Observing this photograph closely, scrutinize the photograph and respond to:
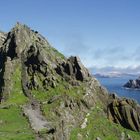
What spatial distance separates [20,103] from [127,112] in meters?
46.4

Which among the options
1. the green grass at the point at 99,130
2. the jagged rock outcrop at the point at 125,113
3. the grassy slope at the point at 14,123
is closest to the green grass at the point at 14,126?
the grassy slope at the point at 14,123

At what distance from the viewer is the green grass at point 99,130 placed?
171 m

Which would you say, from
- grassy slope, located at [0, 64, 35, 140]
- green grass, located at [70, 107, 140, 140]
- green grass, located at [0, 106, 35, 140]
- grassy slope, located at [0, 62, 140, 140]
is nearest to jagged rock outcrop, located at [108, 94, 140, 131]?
green grass, located at [70, 107, 140, 140]

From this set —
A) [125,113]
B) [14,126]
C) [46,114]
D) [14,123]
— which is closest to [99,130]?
[125,113]

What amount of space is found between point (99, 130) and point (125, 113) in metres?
18.9

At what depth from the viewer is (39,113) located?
187 meters

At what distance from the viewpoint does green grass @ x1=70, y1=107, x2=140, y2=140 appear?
17100 cm

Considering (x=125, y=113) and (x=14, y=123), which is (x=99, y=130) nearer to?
(x=125, y=113)

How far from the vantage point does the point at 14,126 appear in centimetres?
17412

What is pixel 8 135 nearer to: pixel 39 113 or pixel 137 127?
pixel 39 113

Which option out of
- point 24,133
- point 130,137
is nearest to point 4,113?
point 24,133

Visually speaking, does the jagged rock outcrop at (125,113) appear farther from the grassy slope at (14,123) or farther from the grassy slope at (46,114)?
the grassy slope at (14,123)

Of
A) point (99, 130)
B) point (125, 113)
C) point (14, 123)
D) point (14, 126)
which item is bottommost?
point (99, 130)

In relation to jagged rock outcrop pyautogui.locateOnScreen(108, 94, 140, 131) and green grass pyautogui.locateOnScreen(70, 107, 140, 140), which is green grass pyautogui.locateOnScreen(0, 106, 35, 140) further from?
jagged rock outcrop pyautogui.locateOnScreen(108, 94, 140, 131)
